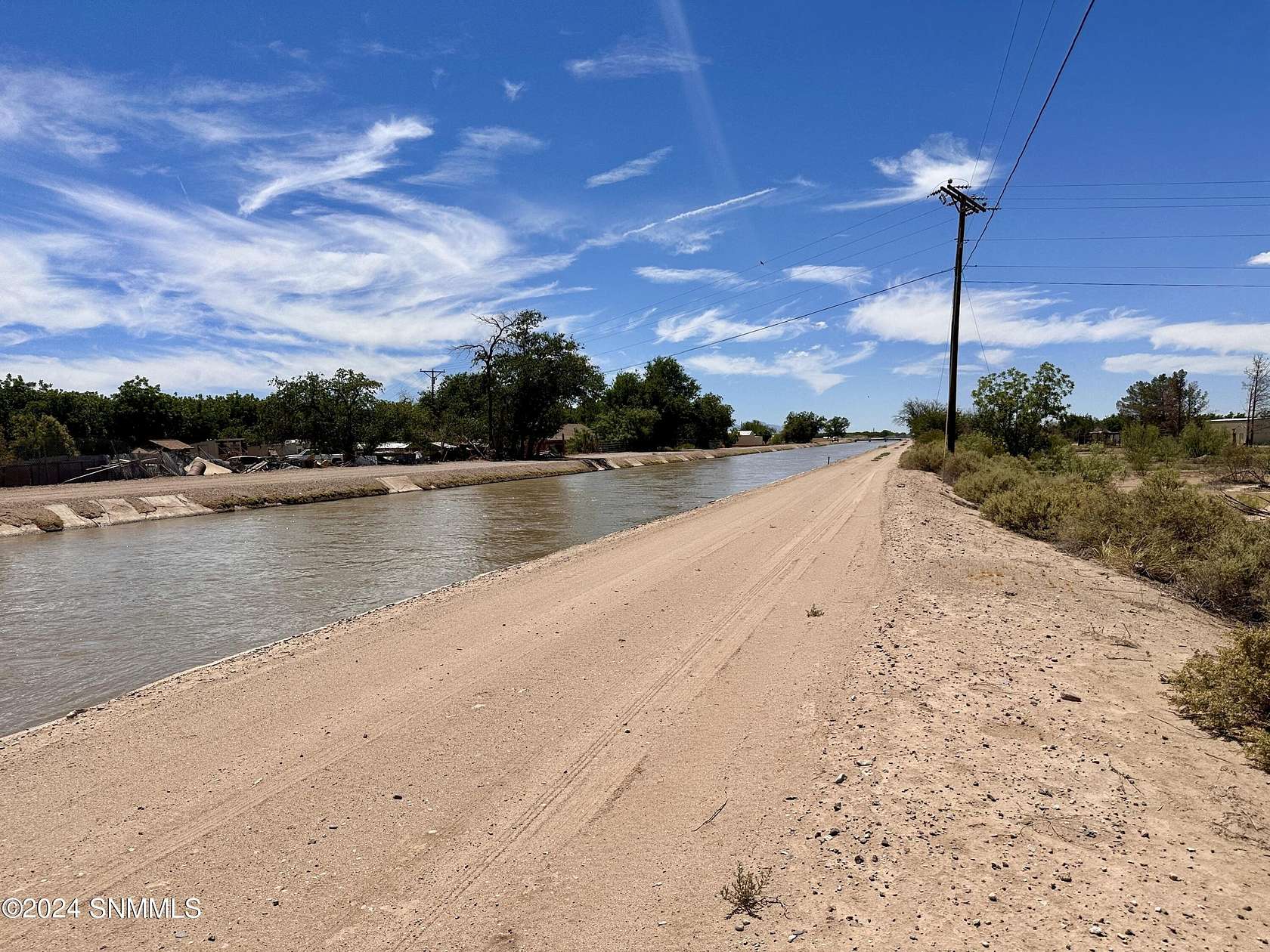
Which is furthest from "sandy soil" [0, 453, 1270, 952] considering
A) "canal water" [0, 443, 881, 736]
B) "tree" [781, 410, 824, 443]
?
"tree" [781, 410, 824, 443]

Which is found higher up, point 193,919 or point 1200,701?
point 1200,701

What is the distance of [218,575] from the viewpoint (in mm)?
13992

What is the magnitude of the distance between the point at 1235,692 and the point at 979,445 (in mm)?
28225

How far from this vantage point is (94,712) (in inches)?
239

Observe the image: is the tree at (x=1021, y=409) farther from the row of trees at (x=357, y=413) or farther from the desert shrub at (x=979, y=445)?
the row of trees at (x=357, y=413)

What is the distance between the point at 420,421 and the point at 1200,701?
89.9m

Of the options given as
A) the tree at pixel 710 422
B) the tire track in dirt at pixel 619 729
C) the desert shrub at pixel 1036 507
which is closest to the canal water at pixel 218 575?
the tire track in dirt at pixel 619 729

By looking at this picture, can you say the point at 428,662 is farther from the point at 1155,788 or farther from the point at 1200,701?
the point at 1200,701

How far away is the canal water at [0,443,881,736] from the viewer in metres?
8.26

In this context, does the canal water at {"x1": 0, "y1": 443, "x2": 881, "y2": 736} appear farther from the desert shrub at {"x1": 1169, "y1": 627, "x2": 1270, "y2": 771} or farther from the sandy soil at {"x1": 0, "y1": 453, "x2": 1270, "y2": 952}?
the desert shrub at {"x1": 1169, "y1": 627, "x2": 1270, "y2": 771}

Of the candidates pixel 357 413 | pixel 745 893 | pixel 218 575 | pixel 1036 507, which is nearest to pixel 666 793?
pixel 745 893

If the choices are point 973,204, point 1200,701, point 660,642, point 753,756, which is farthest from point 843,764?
point 973,204

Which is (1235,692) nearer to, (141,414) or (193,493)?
(193,493)

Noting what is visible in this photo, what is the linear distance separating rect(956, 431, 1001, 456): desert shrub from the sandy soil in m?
23.9
